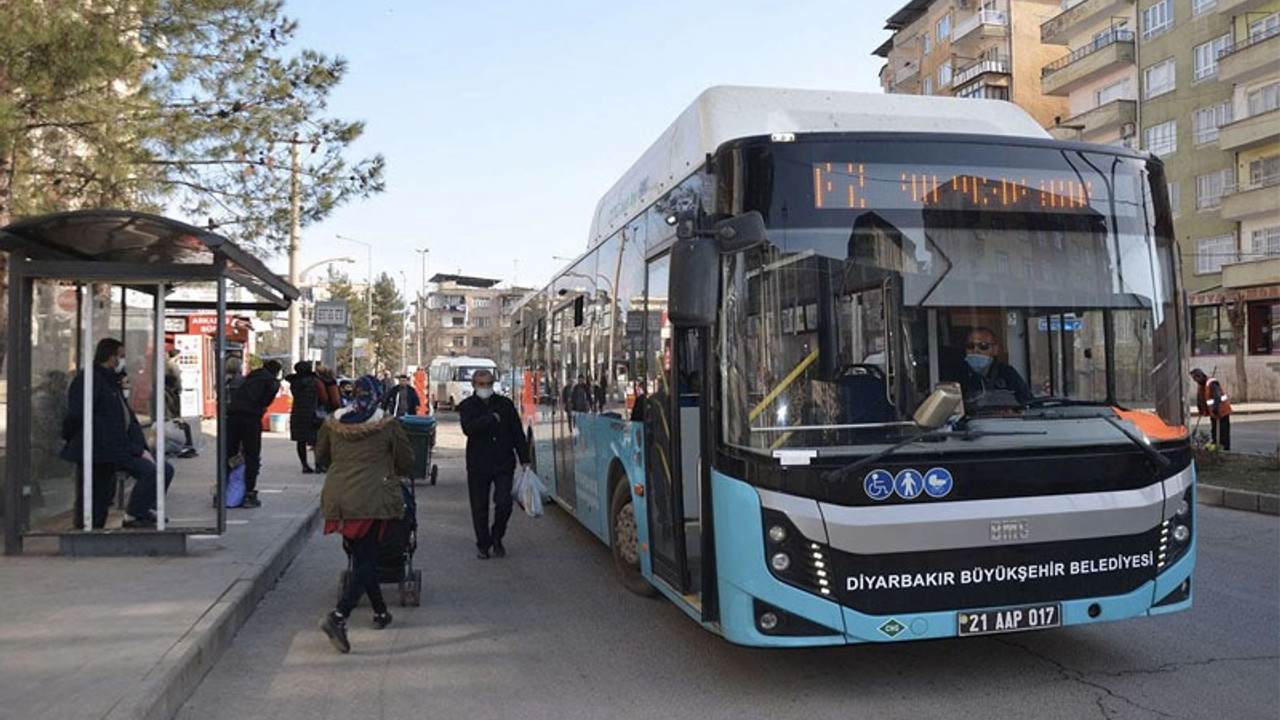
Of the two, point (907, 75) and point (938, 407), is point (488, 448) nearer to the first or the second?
point (938, 407)

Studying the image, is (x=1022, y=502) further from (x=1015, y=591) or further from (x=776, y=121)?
(x=776, y=121)

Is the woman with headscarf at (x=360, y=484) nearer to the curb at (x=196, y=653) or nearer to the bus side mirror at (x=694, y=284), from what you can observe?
the curb at (x=196, y=653)

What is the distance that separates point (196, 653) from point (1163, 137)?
4624 cm

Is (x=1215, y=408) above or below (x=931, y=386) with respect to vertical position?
below

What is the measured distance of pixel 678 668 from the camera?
19.5 ft

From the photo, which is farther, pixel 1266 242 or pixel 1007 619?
pixel 1266 242

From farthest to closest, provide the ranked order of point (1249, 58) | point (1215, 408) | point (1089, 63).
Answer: point (1089, 63) < point (1249, 58) < point (1215, 408)

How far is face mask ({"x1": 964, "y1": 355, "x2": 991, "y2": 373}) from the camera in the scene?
204 inches

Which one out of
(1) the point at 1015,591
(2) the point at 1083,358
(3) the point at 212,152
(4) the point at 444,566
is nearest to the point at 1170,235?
(2) the point at 1083,358

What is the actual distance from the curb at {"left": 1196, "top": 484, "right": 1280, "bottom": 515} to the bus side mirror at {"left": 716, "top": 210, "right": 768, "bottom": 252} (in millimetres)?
9056

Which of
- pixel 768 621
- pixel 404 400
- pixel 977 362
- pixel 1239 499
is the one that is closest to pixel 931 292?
pixel 977 362

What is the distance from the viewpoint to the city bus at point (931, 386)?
4.96m

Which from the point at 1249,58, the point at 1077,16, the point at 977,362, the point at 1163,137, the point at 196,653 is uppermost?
the point at 1077,16

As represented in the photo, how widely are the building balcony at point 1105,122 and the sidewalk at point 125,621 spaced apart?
1686 inches
